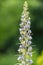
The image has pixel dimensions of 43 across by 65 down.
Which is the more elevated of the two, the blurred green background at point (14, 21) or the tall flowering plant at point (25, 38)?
the blurred green background at point (14, 21)

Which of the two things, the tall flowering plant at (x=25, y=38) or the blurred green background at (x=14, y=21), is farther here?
the blurred green background at (x=14, y=21)

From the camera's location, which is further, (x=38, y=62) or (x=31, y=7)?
(x=31, y=7)

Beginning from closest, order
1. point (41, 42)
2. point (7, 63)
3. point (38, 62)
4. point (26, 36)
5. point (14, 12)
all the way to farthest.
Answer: point (26, 36), point (38, 62), point (7, 63), point (41, 42), point (14, 12)

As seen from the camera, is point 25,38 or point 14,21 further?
point 14,21

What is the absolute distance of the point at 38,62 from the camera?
856cm

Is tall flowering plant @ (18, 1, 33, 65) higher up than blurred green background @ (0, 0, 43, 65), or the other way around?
blurred green background @ (0, 0, 43, 65)

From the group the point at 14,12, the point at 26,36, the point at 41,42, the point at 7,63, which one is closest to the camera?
the point at 26,36

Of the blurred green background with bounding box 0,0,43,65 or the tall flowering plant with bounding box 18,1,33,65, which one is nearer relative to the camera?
the tall flowering plant with bounding box 18,1,33,65

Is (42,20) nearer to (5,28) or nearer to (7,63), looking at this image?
(5,28)

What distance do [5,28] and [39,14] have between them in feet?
5.84

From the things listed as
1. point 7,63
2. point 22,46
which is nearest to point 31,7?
point 7,63

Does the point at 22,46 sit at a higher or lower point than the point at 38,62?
lower

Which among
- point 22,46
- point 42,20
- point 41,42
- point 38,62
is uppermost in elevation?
point 42,20

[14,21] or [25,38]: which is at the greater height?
[14,21]
